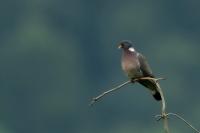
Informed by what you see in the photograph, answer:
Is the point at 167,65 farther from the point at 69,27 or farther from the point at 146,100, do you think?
the point at 69,27

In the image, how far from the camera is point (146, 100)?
58875 mm

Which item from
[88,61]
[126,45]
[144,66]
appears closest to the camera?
[126,45]

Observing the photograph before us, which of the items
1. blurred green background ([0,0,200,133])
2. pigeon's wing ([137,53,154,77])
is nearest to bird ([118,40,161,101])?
pigeon's wing ([137,53,154,77])

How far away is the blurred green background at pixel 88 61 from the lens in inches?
2244

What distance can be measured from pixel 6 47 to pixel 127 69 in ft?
193

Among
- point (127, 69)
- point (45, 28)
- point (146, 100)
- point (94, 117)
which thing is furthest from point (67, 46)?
point (127, 69)

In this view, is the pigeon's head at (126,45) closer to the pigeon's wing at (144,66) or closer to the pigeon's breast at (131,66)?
the pigeon's breast at (131,66)

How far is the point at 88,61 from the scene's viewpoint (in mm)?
71812

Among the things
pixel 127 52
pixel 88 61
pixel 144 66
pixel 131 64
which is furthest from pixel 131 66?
pixel 88 61

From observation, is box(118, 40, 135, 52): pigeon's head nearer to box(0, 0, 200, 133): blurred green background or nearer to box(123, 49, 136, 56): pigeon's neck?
box(123, 49, 136, 56): pigeon's neck

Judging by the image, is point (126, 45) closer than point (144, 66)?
Yes

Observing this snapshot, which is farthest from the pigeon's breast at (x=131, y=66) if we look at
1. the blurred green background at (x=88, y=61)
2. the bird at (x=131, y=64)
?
the blurred green background at (x=88, y=61)

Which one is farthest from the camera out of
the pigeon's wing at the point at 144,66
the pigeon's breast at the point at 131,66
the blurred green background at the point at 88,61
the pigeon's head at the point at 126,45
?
the blurred green background at the point at 88,61

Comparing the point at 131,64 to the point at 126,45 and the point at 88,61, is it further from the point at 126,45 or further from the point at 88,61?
the point at 88,61
